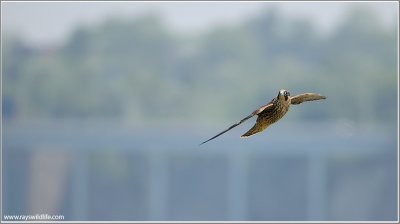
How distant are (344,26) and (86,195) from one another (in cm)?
2218

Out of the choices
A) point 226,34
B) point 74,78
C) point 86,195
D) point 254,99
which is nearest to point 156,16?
point 226,34

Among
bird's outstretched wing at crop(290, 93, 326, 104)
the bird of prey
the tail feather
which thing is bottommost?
the tail feather

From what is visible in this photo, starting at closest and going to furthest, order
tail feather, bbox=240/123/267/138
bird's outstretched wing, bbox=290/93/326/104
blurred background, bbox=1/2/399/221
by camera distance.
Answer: tail feather, bbox=240/123/267/138 → bird's outstretched wing, bbox=290/93/326/104 → blurred background, bbox=1/2/399/221

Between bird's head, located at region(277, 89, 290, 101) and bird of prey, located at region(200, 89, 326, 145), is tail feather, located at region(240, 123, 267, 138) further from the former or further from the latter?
bird's head, located at region(277, 89, 290, 101)

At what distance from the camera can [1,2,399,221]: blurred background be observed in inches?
1223

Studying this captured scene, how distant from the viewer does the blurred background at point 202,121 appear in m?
31.1

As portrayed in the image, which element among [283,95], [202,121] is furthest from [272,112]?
[202,121]

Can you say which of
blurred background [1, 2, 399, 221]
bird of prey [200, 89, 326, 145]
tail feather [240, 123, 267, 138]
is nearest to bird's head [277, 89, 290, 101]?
bird of prey [200, 89, 326, 145]

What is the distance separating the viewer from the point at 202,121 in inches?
1667

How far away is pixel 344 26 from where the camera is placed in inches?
2051

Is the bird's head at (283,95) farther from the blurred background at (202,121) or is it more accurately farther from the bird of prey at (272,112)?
the blurred background at (202,121)

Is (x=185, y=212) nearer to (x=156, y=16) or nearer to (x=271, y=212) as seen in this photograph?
(x=271, y=212)

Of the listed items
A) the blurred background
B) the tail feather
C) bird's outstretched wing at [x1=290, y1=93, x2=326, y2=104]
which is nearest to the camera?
the tail feather

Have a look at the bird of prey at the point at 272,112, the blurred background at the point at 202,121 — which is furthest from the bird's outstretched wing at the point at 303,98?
the blurred background at the point at 202,121
